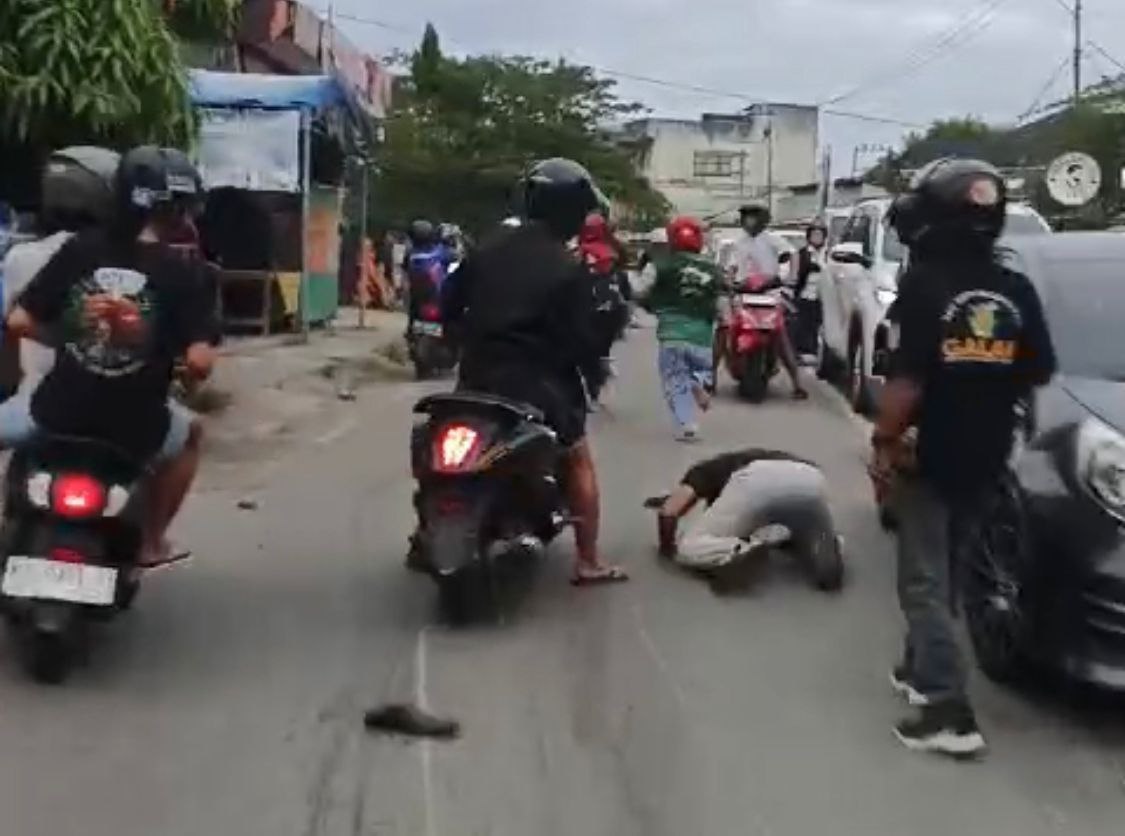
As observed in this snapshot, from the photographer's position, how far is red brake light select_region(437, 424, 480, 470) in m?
7.80

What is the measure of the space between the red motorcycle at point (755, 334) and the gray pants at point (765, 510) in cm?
858

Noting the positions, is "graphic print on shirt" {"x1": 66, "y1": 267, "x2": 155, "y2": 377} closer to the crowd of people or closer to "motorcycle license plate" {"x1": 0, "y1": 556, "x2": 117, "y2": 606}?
the crowd of people

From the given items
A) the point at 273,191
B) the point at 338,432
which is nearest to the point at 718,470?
the point at 338,432

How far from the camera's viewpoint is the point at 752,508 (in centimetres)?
884

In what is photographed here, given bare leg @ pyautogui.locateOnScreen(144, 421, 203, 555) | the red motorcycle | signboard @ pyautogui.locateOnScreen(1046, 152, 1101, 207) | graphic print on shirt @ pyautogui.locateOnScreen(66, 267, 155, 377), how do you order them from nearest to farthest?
1. graphic print on shirt @ pyautogui.locateOnScreen(66, 267, 155, 377)
2. bare leg @ pyautogui.locateOnScreen(144, 421, 203, 555)
3. the red motorcycle
4. signboard @ pyautogui.locateOnScreen(1046, 152, 1101, 207)

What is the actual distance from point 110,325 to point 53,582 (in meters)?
0.90

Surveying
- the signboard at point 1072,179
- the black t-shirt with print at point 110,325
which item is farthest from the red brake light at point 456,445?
the signboard at point 1072,179

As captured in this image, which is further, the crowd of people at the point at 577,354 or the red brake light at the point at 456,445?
the red brake light at the point at 456,445

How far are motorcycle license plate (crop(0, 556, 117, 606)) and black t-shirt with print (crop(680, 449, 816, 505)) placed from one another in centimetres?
312

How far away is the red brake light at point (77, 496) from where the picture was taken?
22.5 feet

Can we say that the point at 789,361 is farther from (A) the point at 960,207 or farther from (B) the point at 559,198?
(A) the point at 960,207

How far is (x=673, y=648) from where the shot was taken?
25.8ft

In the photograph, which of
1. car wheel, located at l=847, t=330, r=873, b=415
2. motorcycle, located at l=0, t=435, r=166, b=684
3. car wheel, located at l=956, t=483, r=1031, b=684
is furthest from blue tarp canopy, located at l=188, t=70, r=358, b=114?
car wheel, located at l=956, t=483, r=1031, b=684

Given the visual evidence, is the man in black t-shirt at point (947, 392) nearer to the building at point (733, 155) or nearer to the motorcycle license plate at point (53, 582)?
the motorcycle license plate at point (53, 582)
